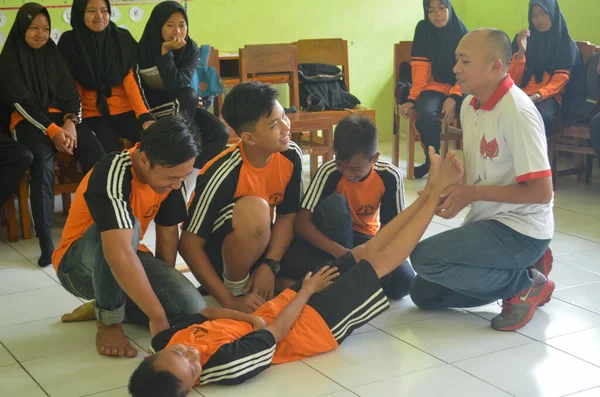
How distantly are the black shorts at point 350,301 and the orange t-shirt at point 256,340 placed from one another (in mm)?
30

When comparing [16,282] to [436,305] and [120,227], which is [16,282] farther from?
[436,305]

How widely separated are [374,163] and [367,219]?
0.78ft

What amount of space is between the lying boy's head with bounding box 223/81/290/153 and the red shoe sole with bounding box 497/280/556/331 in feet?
3.28

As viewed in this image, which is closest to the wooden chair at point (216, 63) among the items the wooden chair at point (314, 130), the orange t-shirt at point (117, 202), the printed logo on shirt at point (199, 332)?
the wooden chair at point (314, 130)

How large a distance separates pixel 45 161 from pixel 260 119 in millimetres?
1521

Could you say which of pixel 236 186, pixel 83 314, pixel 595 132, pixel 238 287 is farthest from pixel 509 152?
pixel 595 132

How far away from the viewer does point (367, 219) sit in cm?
306

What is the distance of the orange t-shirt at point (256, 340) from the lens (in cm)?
221

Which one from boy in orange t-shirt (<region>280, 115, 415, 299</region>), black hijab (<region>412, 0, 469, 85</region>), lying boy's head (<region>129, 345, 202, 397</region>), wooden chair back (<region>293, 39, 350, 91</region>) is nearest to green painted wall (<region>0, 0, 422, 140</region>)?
wooden chair back (<region>293, 39, 350, 91</region>)

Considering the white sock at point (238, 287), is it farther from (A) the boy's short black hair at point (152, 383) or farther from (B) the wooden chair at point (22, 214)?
(B) the wooden chair at point (22, 214)

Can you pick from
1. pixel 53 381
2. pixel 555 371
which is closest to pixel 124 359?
pixel 53 381

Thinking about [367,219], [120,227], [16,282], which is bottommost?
[16,282]

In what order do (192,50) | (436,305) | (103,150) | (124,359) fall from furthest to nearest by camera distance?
(192,50), (103,150), (436,305), (124,359)

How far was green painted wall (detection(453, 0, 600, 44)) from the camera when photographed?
223 inches
